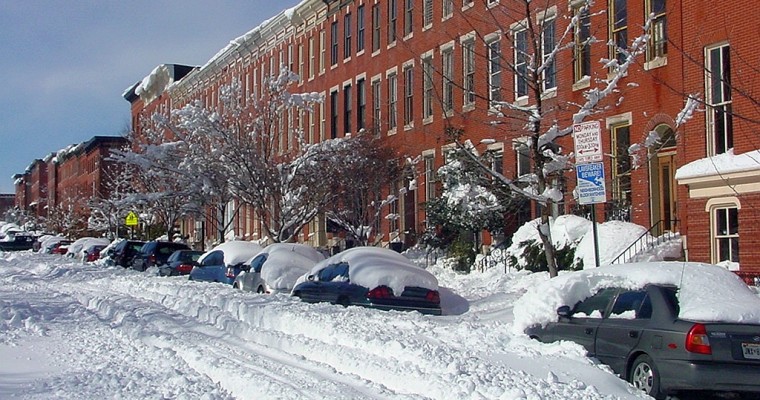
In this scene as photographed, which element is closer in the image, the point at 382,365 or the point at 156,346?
the point at 382,365

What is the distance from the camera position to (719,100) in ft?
68.6

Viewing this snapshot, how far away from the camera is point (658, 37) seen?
A: 23.8 m

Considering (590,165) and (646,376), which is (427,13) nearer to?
(590,165)

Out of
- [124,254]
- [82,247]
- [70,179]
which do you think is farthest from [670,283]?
[70,179]

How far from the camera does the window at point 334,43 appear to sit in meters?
43.5

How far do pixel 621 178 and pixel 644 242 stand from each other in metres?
2.88

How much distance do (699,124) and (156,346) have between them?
45.2 feet

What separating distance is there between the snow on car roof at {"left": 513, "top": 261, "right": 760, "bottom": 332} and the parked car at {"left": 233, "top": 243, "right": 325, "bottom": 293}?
1064 centimetres

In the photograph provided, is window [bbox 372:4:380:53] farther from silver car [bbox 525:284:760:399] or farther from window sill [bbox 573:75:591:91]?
silver car [bbox 525:284:760:399]

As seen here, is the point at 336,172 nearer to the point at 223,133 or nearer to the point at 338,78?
the point at 223,133

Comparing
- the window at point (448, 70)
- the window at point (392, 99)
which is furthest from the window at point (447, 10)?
the window at point (392, 99)

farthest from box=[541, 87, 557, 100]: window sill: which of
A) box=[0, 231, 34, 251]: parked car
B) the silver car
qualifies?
box=[0, 231, 34, 251]: parked car

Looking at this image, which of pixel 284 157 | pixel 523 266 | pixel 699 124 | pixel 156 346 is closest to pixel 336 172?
pixel 284 157

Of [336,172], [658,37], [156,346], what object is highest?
[658,37]
